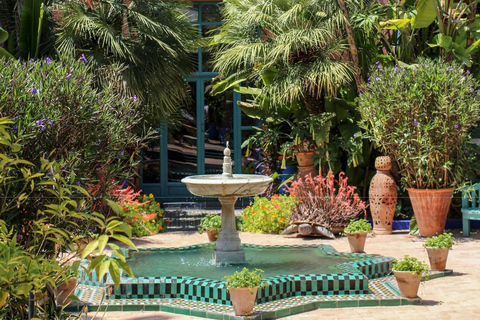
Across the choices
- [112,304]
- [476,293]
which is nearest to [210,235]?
[112,304]

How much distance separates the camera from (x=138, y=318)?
6.73 meters

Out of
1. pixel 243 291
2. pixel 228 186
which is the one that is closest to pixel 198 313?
pixel 243 291

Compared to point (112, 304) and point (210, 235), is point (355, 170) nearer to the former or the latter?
point (210, 235)

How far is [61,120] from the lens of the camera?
5.52 metres

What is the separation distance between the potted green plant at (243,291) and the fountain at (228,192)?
186 centimetres

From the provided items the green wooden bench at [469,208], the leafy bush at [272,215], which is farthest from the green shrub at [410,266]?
the leafy bush at [272,215]

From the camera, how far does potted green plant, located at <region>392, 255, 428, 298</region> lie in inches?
277

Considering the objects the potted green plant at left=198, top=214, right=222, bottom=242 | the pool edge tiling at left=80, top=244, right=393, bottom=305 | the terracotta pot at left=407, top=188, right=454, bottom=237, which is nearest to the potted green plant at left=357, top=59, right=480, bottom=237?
the terracotta pot at left=407, top=188, right=454, bottom=237

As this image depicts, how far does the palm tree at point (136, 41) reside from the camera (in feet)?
37.9

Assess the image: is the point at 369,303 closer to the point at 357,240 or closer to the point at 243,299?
the point at 243,299

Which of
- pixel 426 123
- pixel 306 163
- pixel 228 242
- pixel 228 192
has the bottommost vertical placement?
pixel 228 242

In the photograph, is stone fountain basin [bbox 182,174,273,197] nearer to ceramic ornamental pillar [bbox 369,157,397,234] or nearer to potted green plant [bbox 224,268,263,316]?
potted green plant [bbox 224,268,263,316]

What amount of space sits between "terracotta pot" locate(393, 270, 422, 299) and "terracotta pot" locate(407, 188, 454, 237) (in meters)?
4.26

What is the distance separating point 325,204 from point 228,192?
11.3ft
